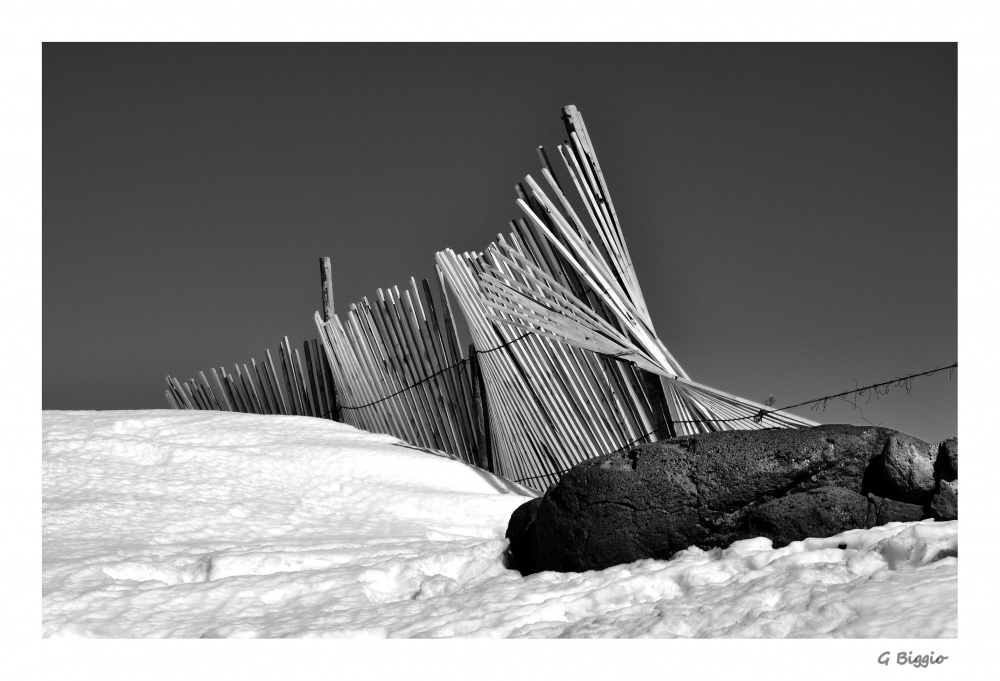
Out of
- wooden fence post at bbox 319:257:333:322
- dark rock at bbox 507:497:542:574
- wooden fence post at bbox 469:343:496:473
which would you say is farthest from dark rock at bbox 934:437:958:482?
wooden fence post at bbox 319:257:333:322

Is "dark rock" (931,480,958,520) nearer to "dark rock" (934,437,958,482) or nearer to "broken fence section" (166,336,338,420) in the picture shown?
"dark rock" (934,437,958,482)

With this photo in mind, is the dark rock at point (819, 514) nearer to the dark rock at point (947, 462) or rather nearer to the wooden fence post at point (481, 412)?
the dark rock at point (947, 462)

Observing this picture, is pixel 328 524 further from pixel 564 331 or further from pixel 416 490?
pixel 564 331

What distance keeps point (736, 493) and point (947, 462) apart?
42 centimetres

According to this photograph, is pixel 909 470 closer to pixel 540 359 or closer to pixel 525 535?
pixel 525 535

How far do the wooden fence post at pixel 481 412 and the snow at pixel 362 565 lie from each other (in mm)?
442

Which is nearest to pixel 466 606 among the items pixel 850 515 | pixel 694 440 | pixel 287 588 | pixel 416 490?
pixel 287 588

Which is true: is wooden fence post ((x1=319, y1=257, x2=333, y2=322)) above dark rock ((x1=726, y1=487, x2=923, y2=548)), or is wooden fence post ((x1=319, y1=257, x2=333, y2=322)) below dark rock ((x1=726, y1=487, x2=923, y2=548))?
above

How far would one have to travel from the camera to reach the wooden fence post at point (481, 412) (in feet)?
12.8

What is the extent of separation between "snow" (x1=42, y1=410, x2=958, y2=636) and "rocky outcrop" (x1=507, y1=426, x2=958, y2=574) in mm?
86

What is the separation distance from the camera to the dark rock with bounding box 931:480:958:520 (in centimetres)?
185
